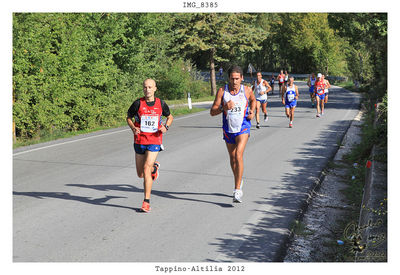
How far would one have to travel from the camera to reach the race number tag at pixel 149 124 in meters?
Answer: 7.29

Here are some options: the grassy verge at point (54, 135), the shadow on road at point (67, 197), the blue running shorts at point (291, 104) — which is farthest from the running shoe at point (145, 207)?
the blue running shorts at point (291, 104)

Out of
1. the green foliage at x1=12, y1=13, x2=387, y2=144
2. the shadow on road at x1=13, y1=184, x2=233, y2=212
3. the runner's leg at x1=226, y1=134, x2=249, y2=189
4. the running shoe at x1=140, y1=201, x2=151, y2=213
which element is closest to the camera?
the running shoe at x1=140, y1=201, x2=151, y2=213

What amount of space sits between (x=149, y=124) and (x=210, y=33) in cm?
3596

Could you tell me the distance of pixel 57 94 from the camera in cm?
1563

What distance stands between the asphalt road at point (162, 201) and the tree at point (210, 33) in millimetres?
27202

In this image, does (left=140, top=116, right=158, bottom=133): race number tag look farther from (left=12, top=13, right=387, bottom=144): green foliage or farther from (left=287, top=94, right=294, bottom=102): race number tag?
(left=287, top=94, right=294, bottom=102): race number tag

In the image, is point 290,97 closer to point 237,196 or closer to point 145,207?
point 237,196

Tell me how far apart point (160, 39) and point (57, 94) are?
19191 mm

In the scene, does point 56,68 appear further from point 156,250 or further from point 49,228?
point 156,250

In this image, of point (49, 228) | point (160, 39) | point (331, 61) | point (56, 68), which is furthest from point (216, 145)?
point (331, 61)

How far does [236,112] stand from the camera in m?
7.62

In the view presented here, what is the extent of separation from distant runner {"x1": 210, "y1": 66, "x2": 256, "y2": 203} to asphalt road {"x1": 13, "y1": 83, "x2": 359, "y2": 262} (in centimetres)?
63

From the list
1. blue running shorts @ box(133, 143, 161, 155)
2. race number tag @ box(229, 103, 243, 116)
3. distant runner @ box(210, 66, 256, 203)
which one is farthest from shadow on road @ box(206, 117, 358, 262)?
blue running shorts @ box(133, 143, 161, 155)

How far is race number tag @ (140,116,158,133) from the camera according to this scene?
7.29 metres
